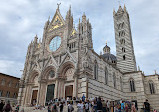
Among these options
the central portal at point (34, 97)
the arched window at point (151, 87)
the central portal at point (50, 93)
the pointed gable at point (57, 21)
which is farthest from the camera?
the arched window at point (151, 87)

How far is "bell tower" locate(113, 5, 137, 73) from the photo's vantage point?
1352 inches

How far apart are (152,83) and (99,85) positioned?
18550mm

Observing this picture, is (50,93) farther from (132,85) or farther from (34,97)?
(132,85)

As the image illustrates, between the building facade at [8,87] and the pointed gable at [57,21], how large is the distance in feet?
46.9

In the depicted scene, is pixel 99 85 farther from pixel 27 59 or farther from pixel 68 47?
pixel 27 59

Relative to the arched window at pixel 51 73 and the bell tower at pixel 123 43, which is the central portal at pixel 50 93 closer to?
the arched window at pixel 51 73

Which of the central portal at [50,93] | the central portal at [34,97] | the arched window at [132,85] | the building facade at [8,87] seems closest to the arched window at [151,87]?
the arched window at [132,85]

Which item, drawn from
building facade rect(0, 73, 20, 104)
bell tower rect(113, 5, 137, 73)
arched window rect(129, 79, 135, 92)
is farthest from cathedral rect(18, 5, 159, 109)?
building facade rect(0, 73, 20, 104)

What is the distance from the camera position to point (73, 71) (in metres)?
21.5

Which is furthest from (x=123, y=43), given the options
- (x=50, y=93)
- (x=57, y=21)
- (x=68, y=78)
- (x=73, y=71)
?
(x=50, y=93)

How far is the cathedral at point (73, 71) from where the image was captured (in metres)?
20.7

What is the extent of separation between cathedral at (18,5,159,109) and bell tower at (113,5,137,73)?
0.23 metres

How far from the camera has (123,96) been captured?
3100 cm

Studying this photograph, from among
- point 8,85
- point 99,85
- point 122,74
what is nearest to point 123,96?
point 122,74
